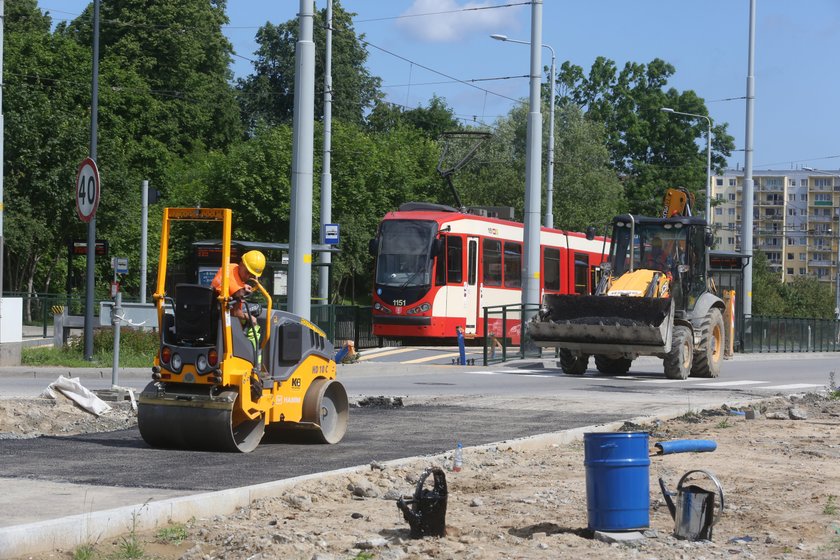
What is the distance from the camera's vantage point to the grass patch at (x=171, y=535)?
24.8 feet

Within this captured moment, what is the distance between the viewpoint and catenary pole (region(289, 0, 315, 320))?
21.5 m

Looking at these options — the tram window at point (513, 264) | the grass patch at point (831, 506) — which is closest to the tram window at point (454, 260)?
the tram window at point (513, 264)

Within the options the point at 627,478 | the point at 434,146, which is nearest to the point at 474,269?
the point at 627,478

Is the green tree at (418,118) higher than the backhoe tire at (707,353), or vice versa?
the green tree at (418,118)

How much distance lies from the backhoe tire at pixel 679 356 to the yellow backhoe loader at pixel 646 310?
19 millimetres

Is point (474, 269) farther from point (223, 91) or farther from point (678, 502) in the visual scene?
point (223, 91)

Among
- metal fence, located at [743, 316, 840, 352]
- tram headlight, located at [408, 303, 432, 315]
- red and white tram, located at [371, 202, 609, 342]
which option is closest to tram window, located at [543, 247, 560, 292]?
red and white tram, located at [371, 202, 609, 342]

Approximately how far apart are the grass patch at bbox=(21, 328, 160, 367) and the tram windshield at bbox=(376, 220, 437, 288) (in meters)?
8.38

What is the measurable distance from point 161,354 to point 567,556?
5.36 meters

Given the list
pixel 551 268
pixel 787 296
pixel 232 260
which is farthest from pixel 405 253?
pixel 787 296

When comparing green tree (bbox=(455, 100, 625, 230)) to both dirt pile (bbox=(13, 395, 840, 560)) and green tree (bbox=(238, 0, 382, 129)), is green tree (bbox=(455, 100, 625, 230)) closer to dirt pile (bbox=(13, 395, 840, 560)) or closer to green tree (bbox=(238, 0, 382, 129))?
green tree (bbox=(238, 0, 382, 129))

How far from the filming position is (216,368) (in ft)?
37.3

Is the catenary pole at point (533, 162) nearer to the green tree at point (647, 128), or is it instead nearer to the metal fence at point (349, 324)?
the metal fence at point (349, 324)

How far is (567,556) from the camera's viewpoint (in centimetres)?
738
